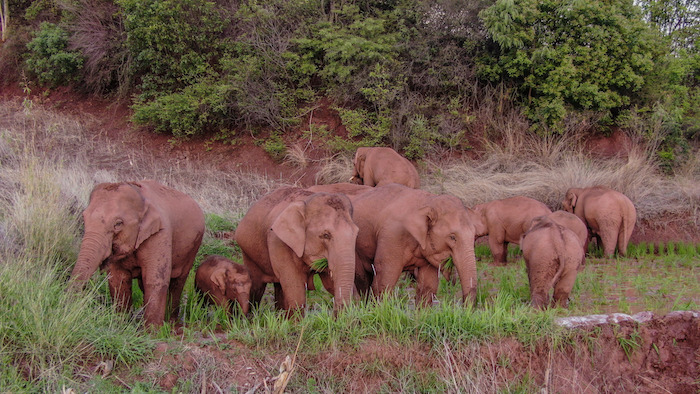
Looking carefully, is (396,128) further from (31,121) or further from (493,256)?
(31,121)

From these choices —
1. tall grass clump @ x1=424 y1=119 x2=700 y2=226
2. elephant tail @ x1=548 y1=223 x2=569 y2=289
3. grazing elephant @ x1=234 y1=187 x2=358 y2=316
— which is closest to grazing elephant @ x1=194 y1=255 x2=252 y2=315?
grazing elephant @ x1=234 y1=187 x2=358 y2=316

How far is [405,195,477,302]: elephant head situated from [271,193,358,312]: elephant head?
1.01 m

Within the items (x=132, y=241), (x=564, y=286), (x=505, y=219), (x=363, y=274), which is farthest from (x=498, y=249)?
(x=132, y=241)

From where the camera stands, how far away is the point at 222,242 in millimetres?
11430

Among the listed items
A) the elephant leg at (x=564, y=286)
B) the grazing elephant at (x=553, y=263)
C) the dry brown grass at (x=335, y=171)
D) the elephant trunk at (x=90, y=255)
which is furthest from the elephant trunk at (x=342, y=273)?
the dry brown grass at (x=335, y=171)

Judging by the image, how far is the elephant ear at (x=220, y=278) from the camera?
24.8 feet

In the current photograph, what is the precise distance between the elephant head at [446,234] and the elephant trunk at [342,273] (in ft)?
3.89

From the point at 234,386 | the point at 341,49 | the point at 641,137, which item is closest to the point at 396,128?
the point at 341,49

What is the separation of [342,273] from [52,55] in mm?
21664

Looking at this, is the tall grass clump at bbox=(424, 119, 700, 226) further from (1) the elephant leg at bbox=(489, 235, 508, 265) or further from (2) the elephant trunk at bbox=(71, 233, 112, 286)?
(2) the elephant trunk at bbox=(71, 233, 112, 286)

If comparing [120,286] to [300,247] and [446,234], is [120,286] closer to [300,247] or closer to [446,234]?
[300,247]

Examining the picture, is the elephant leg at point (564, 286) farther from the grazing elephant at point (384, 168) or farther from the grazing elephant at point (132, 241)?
the grazing elephant at point (384, 168)

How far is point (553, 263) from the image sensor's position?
7.82 meters

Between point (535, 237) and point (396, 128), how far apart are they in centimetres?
1279
